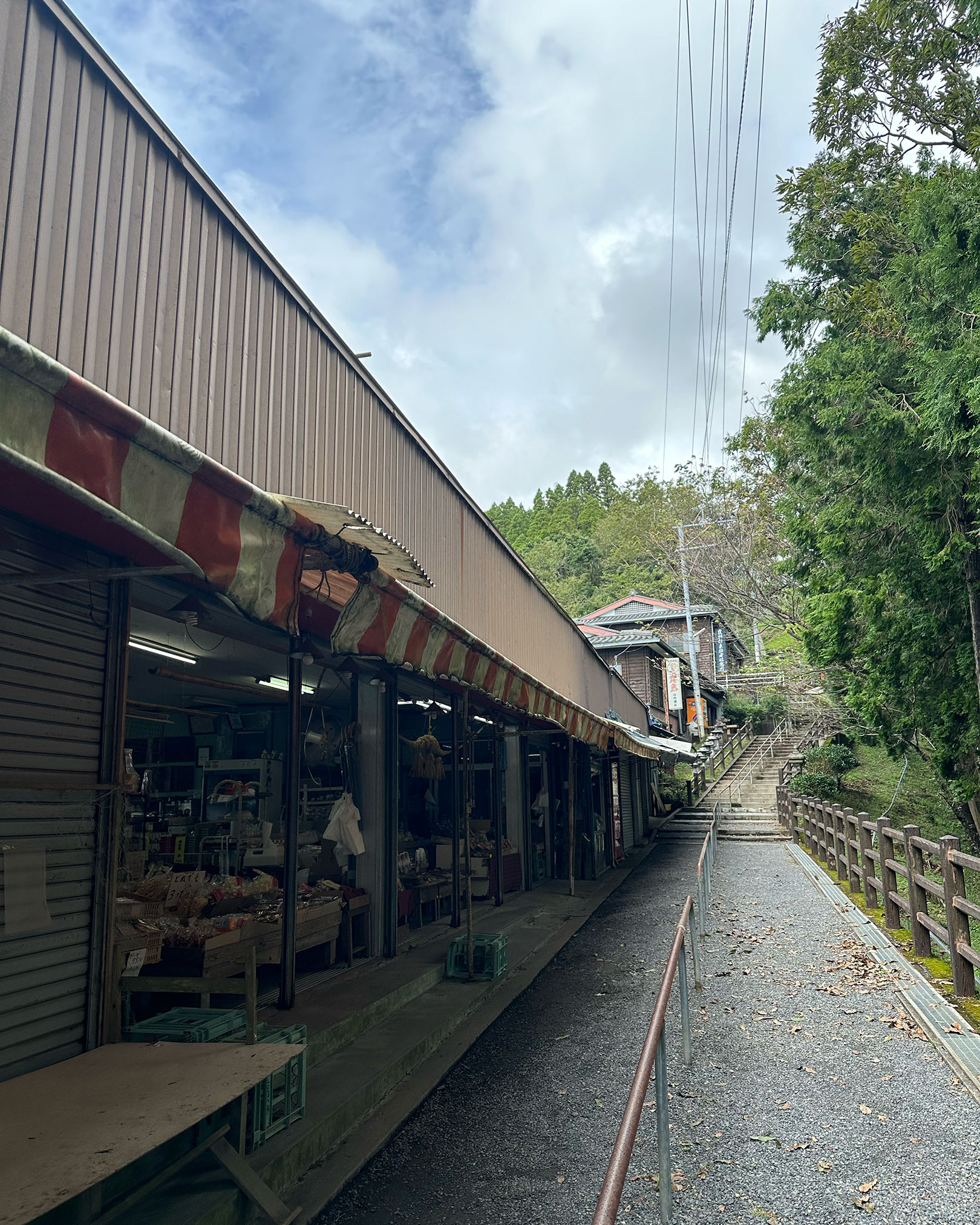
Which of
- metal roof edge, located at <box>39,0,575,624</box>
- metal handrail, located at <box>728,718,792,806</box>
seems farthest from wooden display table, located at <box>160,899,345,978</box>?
metal handrail, located at <box>728,718,792,806</box>

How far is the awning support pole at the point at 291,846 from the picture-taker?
5824 mm

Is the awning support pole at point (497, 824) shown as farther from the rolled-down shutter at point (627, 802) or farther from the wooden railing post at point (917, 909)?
the rolled-down shutter at point (627, 802)

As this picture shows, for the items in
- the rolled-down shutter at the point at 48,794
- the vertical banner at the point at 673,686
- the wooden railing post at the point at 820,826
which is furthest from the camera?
the vertical banner at the point at 673,686

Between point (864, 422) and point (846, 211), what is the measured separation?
454 centimetres

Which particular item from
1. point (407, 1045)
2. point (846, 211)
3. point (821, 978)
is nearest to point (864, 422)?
point (846, 211)

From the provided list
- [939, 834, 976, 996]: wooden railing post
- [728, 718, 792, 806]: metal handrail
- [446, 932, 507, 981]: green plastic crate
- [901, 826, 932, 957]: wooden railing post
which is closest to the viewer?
[939, 834, 976, 996]: wooden railing post

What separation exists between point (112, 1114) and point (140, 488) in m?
2.51

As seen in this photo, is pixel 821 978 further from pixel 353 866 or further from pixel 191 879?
pixel 191 879

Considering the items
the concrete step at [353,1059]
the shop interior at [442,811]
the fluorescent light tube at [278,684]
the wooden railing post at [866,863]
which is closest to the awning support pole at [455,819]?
the shop interior at [442,811]

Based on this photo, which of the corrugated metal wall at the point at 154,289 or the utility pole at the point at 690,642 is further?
the utility pole at the point at 690,642

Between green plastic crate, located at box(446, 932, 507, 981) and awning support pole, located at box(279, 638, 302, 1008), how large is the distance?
7.45 feet

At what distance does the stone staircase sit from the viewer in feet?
79.2

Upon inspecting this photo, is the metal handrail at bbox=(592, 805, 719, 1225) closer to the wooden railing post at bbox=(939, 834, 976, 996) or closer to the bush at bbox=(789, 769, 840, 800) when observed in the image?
the wooden railing post at bbox=(939, 834, 976, 996)

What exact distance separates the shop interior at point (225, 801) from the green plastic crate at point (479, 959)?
37.0 inches
